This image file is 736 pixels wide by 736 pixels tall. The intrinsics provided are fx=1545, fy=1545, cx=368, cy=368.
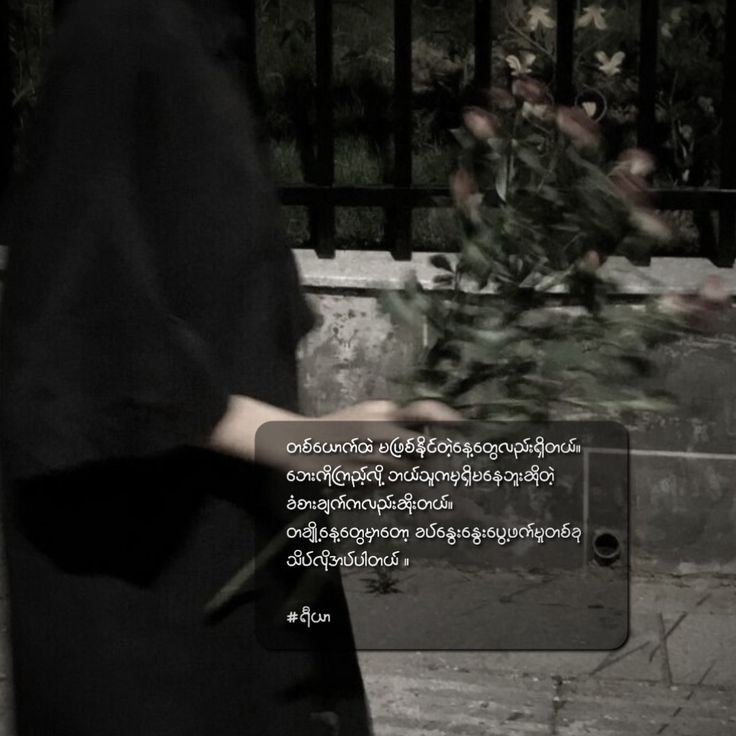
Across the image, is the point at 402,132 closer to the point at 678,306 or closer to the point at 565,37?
the point at 565,37

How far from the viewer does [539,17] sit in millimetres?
4855

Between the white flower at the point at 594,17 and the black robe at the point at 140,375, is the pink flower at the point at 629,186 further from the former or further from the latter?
the white flower at the point at 594,17

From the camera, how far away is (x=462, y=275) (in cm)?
181

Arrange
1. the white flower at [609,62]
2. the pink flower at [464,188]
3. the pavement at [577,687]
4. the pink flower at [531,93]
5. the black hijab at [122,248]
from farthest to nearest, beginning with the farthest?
the white flower at [609,62], the pavement at [577,687], the pink flower at [531,93], the pink flower at [464,188], the black hijab at [122,248]

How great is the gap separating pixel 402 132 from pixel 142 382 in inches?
131

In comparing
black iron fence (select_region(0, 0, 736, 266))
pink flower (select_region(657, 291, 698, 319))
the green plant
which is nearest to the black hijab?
the green plant

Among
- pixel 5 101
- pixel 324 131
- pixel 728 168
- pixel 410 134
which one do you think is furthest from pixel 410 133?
pixel 5 101

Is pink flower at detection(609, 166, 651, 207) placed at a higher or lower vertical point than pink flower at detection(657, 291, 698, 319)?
higher

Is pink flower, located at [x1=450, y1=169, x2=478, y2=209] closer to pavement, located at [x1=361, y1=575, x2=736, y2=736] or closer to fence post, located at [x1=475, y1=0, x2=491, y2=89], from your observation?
pavement, located at [x1=361, y1=575, x2=736, y2=736]

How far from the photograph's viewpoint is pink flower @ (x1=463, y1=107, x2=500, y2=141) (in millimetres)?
1845

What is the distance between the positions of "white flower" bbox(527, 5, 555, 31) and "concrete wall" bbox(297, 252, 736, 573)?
81 centimetres

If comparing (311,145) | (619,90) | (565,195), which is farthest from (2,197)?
(565,195)

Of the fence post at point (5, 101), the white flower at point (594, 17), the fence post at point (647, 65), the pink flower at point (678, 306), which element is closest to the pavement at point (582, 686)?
the fence post at point (647, 65)

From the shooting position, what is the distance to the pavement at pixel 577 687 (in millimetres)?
3922
